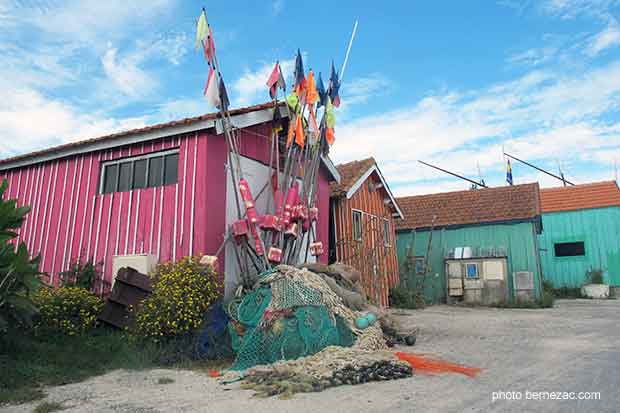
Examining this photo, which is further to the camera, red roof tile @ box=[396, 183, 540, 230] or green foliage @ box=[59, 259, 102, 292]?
red roof tile @ box=[396, 183, 540, 230]

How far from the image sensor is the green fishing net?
6.03m

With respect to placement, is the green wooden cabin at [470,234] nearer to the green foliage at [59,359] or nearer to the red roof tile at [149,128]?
the red roof tile at [149,128]

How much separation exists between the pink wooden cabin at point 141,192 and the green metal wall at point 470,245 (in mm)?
10349

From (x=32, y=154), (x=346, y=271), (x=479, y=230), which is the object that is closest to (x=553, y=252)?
(x=479, y=230)

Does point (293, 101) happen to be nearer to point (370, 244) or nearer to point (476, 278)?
point (370, 244)

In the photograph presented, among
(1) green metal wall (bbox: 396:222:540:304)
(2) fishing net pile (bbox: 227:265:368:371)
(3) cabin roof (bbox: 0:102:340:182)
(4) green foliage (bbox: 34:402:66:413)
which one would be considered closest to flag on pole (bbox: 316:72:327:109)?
(3) cabin roof (bbox: 0:102:340:182)

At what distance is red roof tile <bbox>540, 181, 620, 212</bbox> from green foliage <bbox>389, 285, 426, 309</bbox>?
968 cm

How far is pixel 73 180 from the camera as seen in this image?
983 centimetres

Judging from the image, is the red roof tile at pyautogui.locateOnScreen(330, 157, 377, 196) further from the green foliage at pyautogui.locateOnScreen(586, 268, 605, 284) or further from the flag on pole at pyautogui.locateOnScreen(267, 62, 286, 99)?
the green foliage at pyautogui.locateOnScreen(586, 268, 605, 284)

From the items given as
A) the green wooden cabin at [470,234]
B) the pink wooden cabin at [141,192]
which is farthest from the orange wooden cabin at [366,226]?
the pink wooden cabin at [141,192]

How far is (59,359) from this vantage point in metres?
6.15

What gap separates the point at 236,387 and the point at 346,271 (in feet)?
13.5

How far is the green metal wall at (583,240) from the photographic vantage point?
19.5m

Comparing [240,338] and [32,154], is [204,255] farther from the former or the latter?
[32,154]
